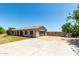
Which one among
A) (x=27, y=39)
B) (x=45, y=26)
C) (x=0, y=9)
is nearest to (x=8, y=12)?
(x=0, y=9)

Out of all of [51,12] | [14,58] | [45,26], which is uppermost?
[51,12]

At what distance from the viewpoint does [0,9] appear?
23.0ft

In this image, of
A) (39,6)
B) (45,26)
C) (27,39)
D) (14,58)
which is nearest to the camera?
(14,58)

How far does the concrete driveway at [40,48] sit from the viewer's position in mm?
7031

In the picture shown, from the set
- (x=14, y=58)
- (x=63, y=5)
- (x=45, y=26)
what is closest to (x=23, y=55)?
(x=14, y=58)

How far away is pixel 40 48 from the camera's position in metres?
8.20

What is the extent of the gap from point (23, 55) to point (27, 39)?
6.67 feet

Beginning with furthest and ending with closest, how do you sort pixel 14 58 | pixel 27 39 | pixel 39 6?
pixel 27 39 < pixel 39 6 < pixel 14 58

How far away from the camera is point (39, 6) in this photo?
22.2ft

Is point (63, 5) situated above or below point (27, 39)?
above

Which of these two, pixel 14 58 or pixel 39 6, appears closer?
pixel 14 58

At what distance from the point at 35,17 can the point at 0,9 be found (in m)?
1.35

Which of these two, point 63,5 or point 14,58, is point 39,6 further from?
point 14,58

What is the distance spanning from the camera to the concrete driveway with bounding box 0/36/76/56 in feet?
23.1
